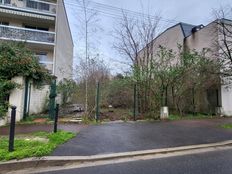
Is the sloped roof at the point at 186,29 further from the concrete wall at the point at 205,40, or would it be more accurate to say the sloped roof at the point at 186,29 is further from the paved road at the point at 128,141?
the paved road at the point at 128,141

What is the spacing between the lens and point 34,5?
888 inches

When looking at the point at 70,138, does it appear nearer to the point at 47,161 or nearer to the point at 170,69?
the point at 47,161

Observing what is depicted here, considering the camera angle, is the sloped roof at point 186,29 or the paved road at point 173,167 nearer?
the paved road at point 173,167

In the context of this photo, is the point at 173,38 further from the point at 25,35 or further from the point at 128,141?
the point at 128,141

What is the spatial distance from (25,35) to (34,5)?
4378 mm

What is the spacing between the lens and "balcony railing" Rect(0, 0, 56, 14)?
21.9 metres

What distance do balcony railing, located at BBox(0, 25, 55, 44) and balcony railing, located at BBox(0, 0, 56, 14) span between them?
Answer: 2602 mm

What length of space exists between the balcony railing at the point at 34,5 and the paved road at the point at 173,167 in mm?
21416

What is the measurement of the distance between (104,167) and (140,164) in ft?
2.76

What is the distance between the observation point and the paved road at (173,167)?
4336mm

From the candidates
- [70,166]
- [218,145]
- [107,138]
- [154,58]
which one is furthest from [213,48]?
[70,166]

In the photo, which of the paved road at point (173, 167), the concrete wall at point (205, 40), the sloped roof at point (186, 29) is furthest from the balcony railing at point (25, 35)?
the paved road at point (173, 167)

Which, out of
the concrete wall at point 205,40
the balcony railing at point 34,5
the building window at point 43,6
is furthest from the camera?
the building window at point 43,6

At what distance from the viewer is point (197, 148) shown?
20.5 ft
